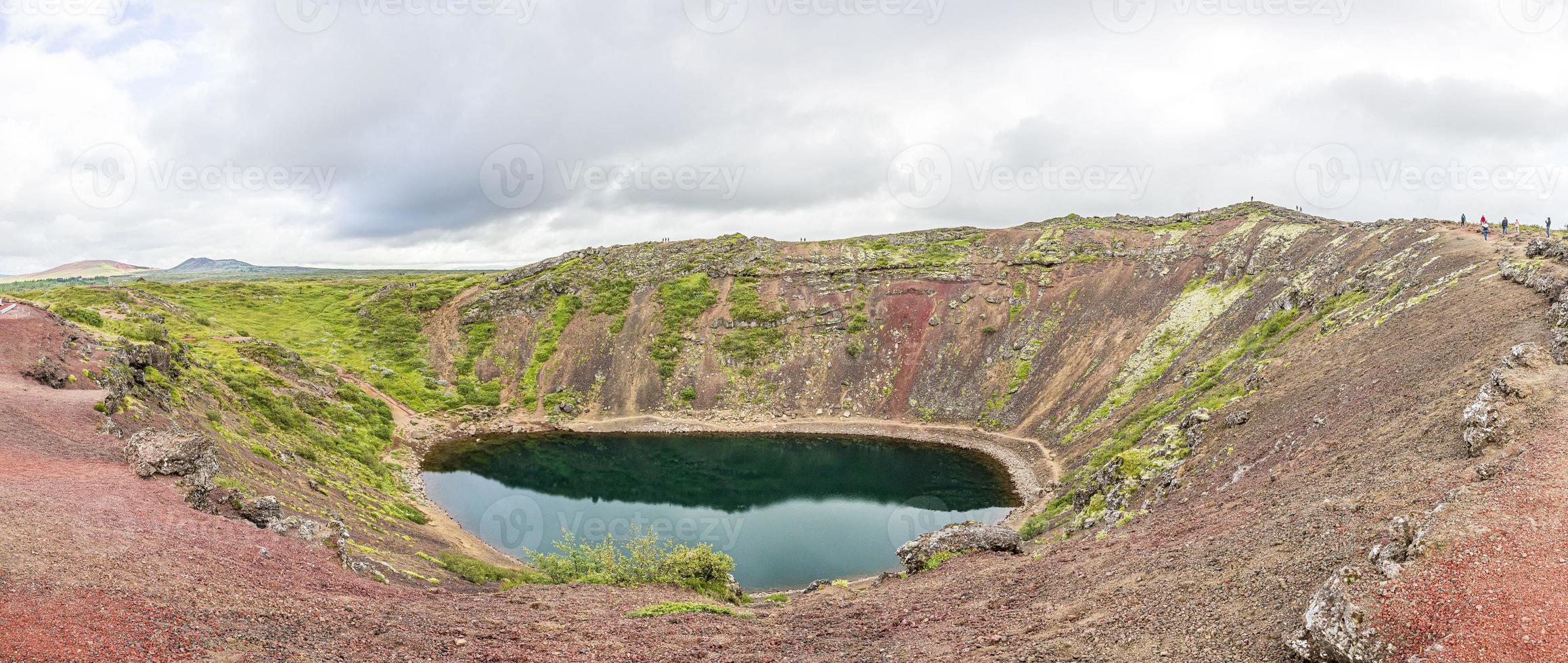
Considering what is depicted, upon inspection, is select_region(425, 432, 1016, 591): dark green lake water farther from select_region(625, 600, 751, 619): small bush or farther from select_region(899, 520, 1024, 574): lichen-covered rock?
select_region(625, 600, 751, 619): small bush

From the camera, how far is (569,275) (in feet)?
307

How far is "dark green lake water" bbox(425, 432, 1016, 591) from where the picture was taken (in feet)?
141

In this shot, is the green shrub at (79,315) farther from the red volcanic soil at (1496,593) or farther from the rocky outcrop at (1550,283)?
the rocky outcrop at (1550,283)

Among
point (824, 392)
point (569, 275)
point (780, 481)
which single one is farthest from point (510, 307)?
point (780, 481)

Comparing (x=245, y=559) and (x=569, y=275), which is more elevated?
(x=569, y=275)

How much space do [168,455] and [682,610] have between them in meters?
21.4

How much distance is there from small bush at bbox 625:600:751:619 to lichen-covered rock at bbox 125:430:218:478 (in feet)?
63.2

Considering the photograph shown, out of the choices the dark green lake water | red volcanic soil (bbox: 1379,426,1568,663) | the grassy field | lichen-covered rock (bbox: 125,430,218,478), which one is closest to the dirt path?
the grassy field

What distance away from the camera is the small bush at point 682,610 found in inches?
836

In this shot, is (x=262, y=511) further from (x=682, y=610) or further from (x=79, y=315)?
(x=79, y=315)

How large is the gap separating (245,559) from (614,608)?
11.6m

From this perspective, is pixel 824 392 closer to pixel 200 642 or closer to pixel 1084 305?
pixel 1084 305

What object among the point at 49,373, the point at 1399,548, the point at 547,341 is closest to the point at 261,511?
the point at 49,373

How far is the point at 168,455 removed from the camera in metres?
25.7
